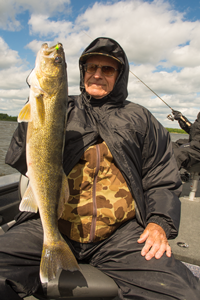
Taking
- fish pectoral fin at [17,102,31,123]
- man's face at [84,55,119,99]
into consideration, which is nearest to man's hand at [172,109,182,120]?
man's face at [84,55,119,99]

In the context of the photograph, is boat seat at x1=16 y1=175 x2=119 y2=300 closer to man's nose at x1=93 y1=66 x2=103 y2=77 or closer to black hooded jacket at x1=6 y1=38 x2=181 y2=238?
black hooded jacket at x1=6 y1=38 x2=181 y2=238

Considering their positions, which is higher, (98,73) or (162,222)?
(98,73)

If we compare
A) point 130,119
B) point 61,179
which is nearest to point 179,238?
point 130,119

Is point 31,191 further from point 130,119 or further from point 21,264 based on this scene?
point 130,119

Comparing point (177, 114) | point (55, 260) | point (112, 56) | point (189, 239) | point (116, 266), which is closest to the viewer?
point (55, 260)

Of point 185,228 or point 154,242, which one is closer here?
point 154,242

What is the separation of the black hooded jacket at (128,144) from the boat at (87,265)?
0.72 m

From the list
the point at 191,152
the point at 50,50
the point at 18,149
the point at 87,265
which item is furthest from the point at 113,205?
the point at 191,152

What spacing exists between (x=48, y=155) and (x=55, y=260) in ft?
2.88

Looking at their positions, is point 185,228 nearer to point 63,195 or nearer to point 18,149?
point 63,195

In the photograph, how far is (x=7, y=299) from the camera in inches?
68.7

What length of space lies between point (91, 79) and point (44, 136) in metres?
1.41

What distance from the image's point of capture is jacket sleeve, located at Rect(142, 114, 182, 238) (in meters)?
2.35

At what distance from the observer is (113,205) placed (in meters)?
2.27
